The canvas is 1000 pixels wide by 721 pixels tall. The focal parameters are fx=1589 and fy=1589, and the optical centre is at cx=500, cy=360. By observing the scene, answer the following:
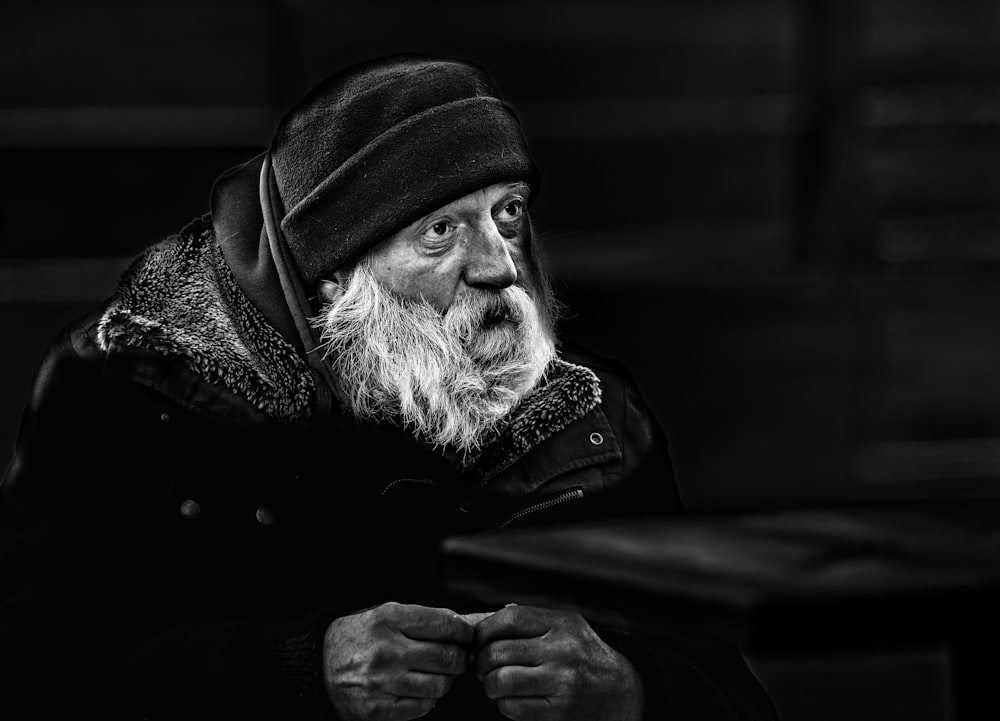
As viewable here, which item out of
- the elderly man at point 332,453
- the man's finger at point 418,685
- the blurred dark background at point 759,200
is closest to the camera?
the man's finger at point 418,685

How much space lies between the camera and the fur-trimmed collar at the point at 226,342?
2.33 m

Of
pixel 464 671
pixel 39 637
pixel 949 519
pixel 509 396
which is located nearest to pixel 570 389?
pixel 509 396

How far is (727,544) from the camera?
1792 millimetres

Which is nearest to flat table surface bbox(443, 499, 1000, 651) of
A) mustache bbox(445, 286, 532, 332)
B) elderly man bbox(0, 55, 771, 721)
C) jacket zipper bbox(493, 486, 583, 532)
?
elderly man bbox(0, 55, 771, 721)

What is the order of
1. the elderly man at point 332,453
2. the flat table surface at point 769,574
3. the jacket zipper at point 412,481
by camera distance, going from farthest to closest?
the jacket zipper at point 412,481, the elderly man at point 332,453, the flat table surface at point 769,574

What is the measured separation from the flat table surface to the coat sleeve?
49 cm

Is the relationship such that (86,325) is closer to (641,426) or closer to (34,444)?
(34,444)

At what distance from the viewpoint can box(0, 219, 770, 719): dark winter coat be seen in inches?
87.3

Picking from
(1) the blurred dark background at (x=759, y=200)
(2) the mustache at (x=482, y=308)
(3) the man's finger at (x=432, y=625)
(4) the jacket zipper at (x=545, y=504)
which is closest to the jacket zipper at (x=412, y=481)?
(4) the jacket zipper at (x=545, y=504)

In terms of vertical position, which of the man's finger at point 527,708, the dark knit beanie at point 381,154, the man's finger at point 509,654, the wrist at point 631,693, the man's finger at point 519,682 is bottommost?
the wrist at point 631,693

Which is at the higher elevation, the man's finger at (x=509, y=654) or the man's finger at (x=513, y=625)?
the man's finger at (x=513, y=625)

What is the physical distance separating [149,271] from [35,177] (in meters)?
3.92

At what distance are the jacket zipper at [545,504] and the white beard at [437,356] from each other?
0.42ft

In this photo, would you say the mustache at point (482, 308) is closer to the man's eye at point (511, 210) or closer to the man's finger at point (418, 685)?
the man's eye at point (511, 210)
